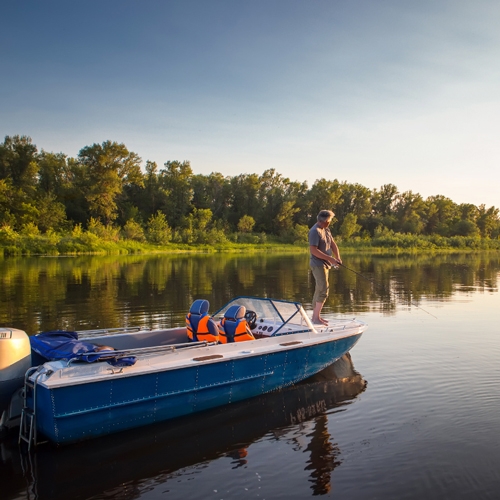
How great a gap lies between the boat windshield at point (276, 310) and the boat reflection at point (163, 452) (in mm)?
1451

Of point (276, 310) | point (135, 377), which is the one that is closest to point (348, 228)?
point (276, 310)

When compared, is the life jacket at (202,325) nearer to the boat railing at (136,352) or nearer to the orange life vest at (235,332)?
the orange life vest at (235,332)

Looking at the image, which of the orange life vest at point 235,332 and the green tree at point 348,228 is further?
the green tree at point 348,228

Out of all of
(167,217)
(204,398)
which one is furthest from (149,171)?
(204,398)

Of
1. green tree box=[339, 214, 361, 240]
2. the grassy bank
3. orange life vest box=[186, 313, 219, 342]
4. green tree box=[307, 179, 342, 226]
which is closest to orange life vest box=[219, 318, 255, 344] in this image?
orange life vest box=[186, 313, 219, 342]

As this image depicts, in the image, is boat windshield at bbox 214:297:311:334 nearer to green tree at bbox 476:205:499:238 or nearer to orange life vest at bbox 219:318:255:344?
orange life vest at bbox 219:318:255:344

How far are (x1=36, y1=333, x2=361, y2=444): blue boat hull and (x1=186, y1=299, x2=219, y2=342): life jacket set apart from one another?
33.7 inches

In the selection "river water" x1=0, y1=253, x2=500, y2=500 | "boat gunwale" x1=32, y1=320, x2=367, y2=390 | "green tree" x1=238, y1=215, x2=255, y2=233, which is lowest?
"river water" x1=0, y1=253, x2=500, y2=500

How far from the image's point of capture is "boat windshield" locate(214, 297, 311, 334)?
27.9 ft

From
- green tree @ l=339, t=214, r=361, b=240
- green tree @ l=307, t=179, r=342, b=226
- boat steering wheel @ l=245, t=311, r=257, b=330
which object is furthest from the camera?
green tree @ l=307, t=179, r=342, b=226

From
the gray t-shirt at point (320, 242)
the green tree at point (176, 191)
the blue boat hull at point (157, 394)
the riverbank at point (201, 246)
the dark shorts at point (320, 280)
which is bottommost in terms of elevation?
the blue boat hull at point (157, 394)

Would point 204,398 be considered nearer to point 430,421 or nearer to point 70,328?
point 430,421

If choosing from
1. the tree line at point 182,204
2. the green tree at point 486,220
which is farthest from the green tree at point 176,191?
the green tree at point 486,220

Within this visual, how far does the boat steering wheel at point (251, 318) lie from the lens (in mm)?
8703
